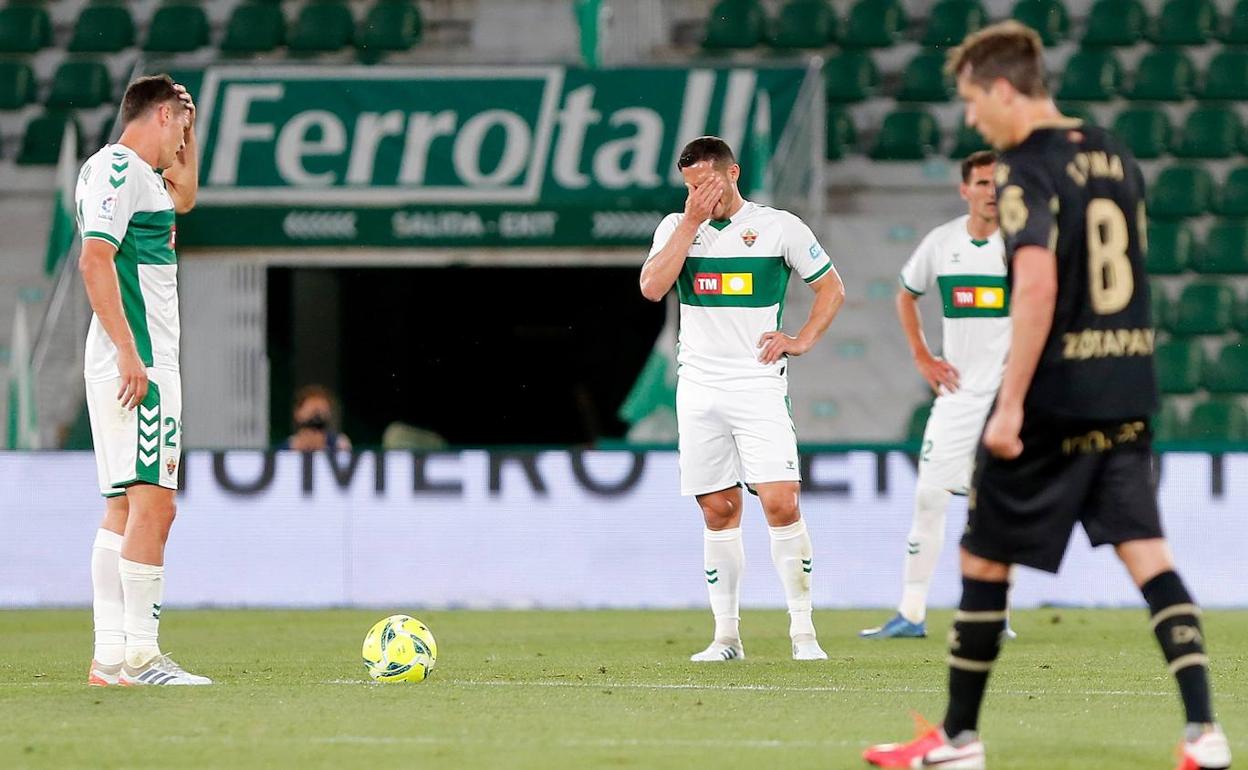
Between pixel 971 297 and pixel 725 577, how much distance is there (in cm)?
210

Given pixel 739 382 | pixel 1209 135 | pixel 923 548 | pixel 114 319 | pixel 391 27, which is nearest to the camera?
pixel 114 319

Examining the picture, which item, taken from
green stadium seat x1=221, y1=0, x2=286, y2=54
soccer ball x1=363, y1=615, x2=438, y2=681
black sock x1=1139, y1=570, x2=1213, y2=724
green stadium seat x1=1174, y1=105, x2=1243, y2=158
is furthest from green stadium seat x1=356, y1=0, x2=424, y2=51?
black sock x1=1139, y1=570, x2=1213, y2=724

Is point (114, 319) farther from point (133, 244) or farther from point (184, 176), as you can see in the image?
point (184, 176)

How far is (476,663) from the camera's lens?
7.63m

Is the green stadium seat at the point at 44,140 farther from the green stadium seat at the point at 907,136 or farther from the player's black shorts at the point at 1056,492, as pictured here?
the player's black shorts at the point at 1056,492

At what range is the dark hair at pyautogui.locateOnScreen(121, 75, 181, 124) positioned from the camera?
638 centimetres

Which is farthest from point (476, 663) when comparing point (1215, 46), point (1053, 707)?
point (1215, 46)

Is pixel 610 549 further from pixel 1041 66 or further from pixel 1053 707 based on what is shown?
pixel 1041 66

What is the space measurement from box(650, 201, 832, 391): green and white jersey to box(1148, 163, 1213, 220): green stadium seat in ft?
30.2

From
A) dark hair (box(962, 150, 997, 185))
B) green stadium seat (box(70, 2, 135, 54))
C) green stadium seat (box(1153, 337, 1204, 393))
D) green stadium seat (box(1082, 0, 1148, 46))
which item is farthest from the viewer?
green stadium seat (box(70, 2, 135, 54))

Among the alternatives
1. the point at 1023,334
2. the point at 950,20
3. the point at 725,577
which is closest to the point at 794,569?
the point at 725,577

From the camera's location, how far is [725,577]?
303 inches

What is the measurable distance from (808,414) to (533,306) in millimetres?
5685

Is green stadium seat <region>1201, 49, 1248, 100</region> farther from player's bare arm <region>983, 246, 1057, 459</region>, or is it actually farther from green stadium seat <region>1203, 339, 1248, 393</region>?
player's bare arm <region>983, 246, 1057, 459</region>
